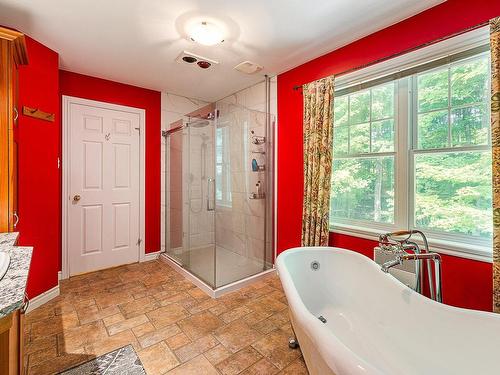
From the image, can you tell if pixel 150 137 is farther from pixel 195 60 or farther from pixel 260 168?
pixel 260 168

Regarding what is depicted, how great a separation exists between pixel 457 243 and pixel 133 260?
3.68 metres

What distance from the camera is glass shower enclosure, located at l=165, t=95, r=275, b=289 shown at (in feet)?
9.73

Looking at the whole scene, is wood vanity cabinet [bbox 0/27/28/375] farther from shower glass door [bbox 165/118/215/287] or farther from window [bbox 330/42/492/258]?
window [bbox 330/42/492/258]

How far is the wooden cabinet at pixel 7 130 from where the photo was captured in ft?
5.23

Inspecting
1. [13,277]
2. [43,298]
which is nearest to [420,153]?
[13,277]

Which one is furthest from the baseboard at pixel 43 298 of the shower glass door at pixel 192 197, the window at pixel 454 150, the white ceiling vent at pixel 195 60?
the window at pixel 454 150

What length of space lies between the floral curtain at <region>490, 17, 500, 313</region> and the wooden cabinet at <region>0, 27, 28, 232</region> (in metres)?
3.05

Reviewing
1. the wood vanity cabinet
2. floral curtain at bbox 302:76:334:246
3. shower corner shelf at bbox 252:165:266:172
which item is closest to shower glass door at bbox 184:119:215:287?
shower corner shelf at bbox 252:165:266:172

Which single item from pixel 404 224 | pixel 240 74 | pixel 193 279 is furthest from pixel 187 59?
pixel 404 224

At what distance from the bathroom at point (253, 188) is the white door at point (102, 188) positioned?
2cm

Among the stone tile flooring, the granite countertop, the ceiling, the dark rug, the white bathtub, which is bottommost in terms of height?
the dark rug

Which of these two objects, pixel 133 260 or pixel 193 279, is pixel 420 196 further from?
pixel 133 260

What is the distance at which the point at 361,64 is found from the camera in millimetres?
2289

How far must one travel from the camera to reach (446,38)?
5.78 ft
